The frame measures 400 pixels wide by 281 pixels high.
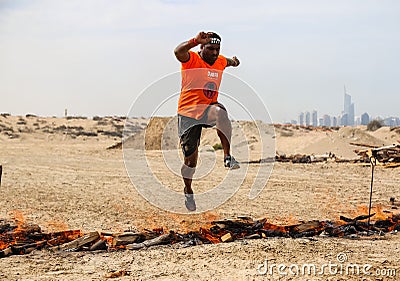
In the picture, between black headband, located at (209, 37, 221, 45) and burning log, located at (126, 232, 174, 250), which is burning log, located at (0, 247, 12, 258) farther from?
black headband, located at (209, 37, 221, 45)

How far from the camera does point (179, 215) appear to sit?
24.6 feet

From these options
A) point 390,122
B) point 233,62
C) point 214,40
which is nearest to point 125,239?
point 214,40

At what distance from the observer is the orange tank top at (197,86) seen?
6770mm

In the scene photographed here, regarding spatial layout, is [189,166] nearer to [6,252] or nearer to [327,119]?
[6,252]

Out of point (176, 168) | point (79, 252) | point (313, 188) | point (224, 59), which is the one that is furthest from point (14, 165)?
point (79, 252)

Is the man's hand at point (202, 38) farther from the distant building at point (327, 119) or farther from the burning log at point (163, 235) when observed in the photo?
the distant building at point (327, 119)

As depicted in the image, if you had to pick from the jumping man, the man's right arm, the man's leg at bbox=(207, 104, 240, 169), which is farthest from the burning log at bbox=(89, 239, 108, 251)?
the man's right arm

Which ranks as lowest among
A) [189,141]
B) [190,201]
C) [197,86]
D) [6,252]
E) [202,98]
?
[6,252]

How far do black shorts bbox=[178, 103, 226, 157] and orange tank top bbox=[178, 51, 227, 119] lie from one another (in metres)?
0.06

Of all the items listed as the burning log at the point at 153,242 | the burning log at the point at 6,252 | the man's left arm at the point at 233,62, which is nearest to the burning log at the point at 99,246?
the burning log at the point at 153,242

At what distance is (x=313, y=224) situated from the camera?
6207mm

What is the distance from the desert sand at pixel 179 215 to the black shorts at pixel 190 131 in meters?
0.92

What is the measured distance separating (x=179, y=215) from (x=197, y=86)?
5.85ft

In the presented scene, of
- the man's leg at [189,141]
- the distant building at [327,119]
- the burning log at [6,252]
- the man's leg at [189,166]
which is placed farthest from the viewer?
the distant building at [327,119]
